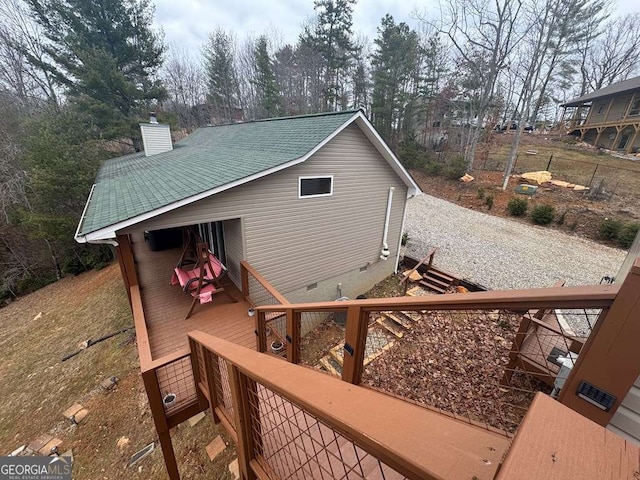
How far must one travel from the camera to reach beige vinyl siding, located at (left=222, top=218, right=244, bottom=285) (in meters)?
6.19

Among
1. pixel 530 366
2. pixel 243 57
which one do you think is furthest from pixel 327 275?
pixel 243 57

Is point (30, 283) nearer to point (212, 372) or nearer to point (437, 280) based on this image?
point (212, 372)

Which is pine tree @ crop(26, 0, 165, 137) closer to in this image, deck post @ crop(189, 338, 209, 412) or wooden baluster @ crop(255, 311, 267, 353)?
wooden baluster @ crop(255, 311, 267, 353)

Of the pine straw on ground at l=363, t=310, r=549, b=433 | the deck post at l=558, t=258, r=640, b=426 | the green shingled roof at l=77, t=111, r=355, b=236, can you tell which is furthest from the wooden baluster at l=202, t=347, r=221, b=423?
the green shingled roof at l=77, t=111, r=355, b=236

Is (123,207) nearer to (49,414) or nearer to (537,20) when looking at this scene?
(49,414)

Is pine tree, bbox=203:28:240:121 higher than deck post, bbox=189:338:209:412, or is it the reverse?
pine tree, bbox=203:28:240:121

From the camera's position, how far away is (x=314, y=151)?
20.0 feet

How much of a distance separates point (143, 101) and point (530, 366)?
2144 centimetres

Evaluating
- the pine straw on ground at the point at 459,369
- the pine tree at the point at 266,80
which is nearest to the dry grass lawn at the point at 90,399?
the pine straw on ground at the point at 459,369

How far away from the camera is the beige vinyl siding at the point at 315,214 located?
5750 mm

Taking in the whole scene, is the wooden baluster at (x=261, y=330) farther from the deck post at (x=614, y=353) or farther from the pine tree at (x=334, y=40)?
the pine tree at (x=334, y=40)

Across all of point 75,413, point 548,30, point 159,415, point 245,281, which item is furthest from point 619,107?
point 75,413

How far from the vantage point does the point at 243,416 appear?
164cm

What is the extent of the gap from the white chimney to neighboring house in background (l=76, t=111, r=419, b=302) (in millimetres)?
5251
